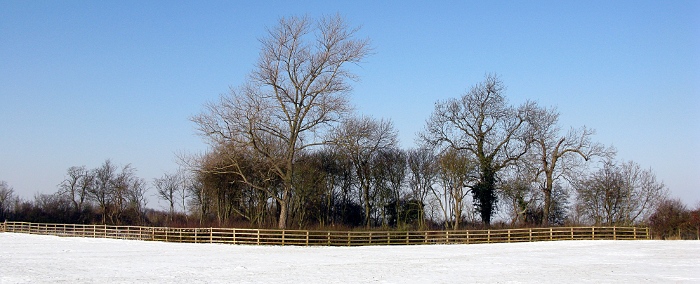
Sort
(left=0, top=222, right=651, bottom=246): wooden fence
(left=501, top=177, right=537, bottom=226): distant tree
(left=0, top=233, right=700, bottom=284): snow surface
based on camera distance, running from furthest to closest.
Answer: (left=501, top=177, right=537, bottom=226): distant tree → (left=0, top=222, right=651, bottom=246): wooden fence → (left=0, top=233, right=700, bottom=284): snow surface

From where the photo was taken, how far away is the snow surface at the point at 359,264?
71.8 ft

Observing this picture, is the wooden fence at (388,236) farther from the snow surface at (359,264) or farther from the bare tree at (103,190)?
the bare tree at (103,190)

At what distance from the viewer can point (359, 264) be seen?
27.8 meters

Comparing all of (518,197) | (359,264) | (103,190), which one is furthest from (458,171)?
(103,190)

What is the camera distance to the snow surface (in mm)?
21875

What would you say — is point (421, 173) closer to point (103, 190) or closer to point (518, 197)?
point (518, 197)

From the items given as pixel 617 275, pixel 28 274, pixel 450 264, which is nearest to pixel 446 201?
pixel 450 264

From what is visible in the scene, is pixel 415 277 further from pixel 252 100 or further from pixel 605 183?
pixel 605 183

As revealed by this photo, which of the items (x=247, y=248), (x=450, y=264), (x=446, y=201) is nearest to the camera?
(x=450, y=264)

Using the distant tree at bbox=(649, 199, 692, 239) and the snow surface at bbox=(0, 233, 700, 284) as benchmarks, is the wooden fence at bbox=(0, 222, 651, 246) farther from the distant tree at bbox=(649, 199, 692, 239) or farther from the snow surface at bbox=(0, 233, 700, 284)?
the distant tree at bbox=(649, 199, 692, 239)

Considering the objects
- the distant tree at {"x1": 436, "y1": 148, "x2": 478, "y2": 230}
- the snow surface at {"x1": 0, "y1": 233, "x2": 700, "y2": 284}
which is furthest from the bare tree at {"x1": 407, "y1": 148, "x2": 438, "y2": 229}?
the snow surface at {"x1": 0, "y1": 233, "x2": 700, "y2": 284}

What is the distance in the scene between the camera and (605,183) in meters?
56.2

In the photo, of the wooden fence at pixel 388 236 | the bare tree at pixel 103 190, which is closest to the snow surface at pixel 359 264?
the wooden fence at pixel 388 236

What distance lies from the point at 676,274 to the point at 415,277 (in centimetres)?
913
